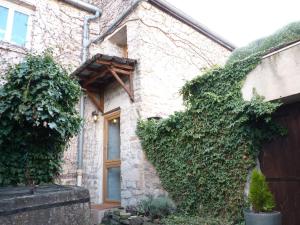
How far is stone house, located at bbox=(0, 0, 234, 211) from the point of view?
5746 mm

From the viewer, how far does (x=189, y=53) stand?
23.5ft

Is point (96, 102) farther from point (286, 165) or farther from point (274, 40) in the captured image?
point (286, 165)

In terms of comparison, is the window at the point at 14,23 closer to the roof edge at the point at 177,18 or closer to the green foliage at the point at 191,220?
the roof edge at the point at 177,18

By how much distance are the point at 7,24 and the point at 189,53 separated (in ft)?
15.4

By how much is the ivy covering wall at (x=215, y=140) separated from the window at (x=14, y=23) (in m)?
4.26

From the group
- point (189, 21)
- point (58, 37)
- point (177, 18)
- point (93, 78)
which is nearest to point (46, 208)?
point (93, 78)

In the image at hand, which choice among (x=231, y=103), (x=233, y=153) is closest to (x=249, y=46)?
(x=231, y=103)

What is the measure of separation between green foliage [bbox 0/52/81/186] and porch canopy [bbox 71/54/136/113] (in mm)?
1275

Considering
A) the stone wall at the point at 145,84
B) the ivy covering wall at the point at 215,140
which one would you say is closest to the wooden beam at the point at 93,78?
the stone wall at the point at 145,84

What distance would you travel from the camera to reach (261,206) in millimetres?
3170

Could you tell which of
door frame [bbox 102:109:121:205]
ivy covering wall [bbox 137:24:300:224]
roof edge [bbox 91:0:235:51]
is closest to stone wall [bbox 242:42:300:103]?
ivy covering wall [bbox 137:24:300:224]

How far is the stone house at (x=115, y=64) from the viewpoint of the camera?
18.9ft

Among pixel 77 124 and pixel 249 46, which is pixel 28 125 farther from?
pixel 249 46

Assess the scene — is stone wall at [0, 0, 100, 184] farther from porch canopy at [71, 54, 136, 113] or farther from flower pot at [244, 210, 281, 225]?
flower pot at [244, 210, 281, 225]
